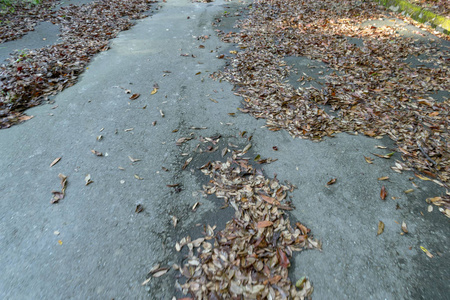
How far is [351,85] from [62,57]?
18.5 ft

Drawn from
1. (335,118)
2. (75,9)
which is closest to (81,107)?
(335,118)

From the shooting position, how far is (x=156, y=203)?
2455 millimetres

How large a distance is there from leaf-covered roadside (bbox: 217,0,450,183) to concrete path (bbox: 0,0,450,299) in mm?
296

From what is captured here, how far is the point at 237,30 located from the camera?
634 centimetres

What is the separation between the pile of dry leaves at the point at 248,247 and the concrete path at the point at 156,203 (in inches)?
4.4

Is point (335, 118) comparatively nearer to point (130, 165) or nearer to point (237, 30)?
point (130, 165)

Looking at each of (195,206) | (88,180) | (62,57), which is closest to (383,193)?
(195,206)

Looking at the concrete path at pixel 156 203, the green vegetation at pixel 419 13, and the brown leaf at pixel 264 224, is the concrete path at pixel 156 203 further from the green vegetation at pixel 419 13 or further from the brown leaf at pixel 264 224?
the green vegetation at pixel 419 13

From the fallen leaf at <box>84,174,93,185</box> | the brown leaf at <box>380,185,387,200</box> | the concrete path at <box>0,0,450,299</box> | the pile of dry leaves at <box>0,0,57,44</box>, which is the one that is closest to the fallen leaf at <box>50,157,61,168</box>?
the concrete path at <box>0,0,450,299</box>

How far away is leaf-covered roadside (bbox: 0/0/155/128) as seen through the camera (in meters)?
3.68

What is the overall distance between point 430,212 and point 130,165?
10.9ft

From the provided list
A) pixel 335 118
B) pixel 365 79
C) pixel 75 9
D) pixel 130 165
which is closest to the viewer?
pixel 130 165

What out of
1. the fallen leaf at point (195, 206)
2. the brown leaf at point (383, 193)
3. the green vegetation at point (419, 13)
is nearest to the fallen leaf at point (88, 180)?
the fallen leaf at point (195, 206)

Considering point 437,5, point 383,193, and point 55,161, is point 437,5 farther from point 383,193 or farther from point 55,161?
point 55,161
